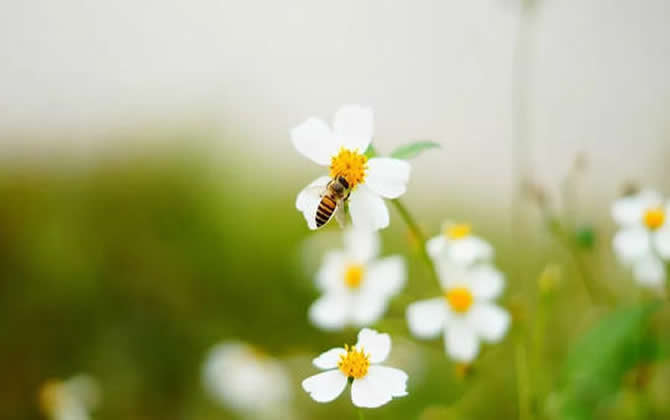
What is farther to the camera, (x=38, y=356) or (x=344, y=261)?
(x=38, y=356)

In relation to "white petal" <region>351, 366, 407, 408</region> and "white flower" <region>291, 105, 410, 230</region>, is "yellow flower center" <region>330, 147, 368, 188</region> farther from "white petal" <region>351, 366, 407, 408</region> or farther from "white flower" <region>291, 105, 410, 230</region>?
"white petal" <region>351, 366, 407, 408</region>

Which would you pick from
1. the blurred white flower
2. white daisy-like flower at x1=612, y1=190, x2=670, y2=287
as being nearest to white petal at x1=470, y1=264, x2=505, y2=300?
white daisy-like flower at x1=612, y1=190, x2=670, y2=287

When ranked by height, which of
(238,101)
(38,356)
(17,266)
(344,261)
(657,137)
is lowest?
(344,261)

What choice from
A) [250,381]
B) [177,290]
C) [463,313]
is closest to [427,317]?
[463,313]

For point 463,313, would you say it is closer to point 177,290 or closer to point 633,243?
point 633,243

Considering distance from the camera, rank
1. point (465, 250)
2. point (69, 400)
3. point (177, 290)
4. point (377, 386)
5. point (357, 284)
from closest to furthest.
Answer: point (377, 386) → point (465, 250) → point (357, 284) → point (69, 400) → point (177, 290)

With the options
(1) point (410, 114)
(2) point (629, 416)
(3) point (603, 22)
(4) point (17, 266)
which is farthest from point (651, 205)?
(4) point (17, 266)

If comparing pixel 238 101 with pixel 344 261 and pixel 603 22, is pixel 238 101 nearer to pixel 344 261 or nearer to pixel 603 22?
pixel 603 22

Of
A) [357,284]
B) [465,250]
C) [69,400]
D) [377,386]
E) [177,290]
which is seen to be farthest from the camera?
[177,290]

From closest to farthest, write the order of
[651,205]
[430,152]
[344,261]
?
[651,205]
[344,261]
[430,152]
